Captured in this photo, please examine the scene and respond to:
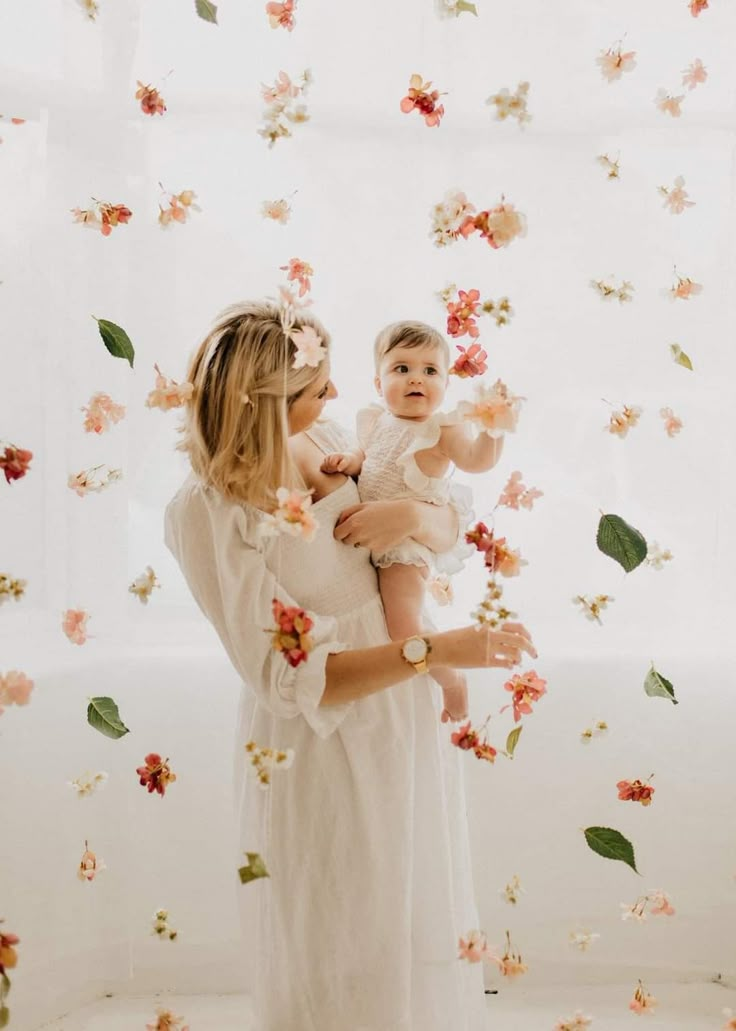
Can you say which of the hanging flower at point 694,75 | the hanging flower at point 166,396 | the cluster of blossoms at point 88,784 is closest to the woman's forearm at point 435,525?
the hanging flower at point 166,396

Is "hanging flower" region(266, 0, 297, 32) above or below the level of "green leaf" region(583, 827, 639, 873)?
above

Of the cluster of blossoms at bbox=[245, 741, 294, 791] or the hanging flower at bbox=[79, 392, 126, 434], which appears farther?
the hanging flower at bbox=[79, 392, 126, 434]

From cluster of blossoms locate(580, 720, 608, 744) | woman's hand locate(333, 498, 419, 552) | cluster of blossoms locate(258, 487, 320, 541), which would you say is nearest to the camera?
cluster of blossoms locate(258, 487, 320, 541)

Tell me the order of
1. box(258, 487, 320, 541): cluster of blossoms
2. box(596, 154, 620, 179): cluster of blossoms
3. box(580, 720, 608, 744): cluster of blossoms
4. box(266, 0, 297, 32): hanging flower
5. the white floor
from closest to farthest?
1. box(258, 487, 320, 541): cluster of blossoms
2. box(266, 0, 297, 32): hanging flower
3. box(596, 154, 620, 179): cluster of blossoms
4. box(580, 720, 608, 744): cluster of blossoms
5. the white floor

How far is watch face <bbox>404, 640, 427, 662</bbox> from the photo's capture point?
139cm

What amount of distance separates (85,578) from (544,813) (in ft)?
3.30

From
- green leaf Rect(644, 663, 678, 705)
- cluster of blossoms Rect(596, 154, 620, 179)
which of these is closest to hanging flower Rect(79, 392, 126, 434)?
cluster of blossoms Rect(596, 154, 620, 179)

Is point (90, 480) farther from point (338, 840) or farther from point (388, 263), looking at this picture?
point (338, 840)

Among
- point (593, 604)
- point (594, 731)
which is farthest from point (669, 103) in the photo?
point (594, 731)

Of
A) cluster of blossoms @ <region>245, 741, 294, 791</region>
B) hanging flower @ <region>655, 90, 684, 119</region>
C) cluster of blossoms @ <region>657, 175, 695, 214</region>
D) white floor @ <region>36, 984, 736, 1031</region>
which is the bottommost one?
white floor @ <region>36, 984, 736, 1031</region>

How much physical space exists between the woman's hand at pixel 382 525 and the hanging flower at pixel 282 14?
0.78m

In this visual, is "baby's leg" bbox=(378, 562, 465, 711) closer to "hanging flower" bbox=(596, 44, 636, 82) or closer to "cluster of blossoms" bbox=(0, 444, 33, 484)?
"cluster of blossoms" bbox=(0, 444, 33, 484)

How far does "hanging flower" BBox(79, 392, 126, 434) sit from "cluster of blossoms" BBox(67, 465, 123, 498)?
0.09 meters

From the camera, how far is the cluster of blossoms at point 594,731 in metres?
1.84
